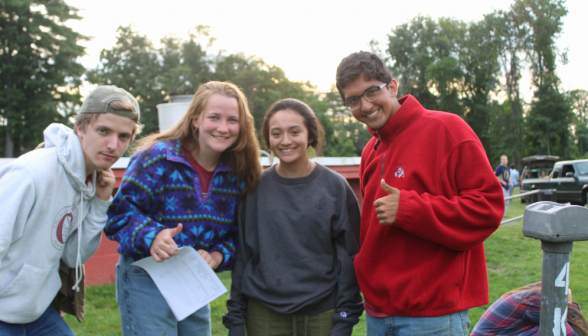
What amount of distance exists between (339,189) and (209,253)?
2.54 feet

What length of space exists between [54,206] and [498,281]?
5941mm

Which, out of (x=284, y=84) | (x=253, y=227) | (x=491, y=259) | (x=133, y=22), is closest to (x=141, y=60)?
(x=133, y=22)

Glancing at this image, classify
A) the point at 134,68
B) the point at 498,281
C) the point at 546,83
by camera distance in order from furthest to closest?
1. the point at 134,68
2. the point at 546,83
3. the point at 498,281

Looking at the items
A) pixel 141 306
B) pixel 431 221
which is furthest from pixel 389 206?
pixel 141 306

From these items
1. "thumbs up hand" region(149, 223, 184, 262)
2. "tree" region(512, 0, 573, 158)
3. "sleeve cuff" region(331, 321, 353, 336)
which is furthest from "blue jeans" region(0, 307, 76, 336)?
"tree" region(512, 0, 573, 158)

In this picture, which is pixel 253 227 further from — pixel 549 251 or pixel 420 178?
pixel 549 251

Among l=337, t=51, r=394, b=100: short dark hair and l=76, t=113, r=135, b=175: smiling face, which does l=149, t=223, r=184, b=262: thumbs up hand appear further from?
l=337, t=51, r=394, b=100: short dark hair

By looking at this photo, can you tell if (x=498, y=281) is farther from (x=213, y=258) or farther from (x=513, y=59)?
(x=513, y=59)

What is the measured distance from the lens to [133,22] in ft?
132

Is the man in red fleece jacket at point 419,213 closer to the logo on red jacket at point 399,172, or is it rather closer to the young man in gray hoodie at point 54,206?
the logo on red jacket at point 399,172

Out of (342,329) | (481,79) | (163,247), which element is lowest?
(342,329)

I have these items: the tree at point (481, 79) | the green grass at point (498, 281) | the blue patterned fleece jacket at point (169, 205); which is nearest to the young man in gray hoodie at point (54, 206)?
the blue patterned fleece jacket at point (169, 205)

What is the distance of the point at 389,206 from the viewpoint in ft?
5.71

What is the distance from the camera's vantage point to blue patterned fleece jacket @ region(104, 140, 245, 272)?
6.50 feet
